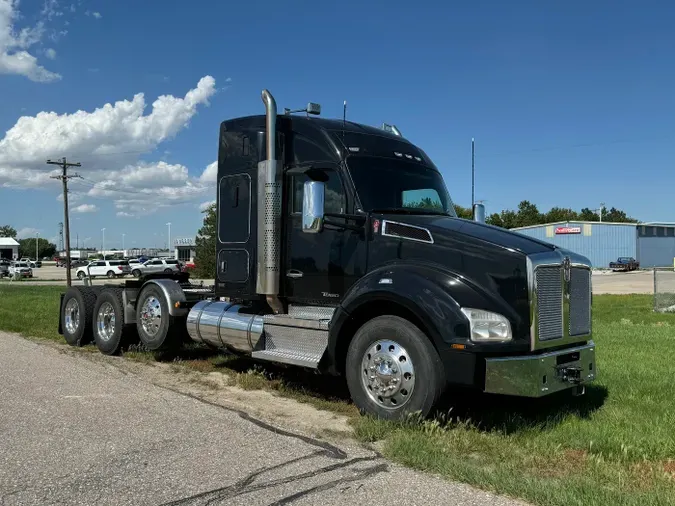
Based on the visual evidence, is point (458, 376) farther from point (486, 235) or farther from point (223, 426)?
point (223, 426)

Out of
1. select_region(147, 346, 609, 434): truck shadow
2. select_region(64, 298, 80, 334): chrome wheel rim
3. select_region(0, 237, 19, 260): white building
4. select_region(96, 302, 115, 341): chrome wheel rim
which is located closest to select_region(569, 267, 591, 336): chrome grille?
select_region(147, 346, 609, 434): truck shadow

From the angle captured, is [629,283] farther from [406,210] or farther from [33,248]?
[33,248]

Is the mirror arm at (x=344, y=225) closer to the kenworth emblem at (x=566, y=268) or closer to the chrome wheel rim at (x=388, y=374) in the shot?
the chrome wheel rim at (x=388, y=374)

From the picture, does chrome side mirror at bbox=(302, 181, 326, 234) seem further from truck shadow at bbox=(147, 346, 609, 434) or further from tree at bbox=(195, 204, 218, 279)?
tree at bbox=(195, 204, 218, 279)

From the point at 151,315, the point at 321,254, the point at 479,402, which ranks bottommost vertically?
the point at 479,402

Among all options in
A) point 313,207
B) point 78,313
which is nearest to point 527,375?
point 313,207

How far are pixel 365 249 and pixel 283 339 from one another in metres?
1.43

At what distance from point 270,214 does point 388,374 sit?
247 cm

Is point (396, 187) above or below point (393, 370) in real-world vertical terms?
above

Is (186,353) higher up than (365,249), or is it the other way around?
(365,249)

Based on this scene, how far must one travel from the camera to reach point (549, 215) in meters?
98.9

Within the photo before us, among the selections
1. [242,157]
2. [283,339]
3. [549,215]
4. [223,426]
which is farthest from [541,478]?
[549,215]

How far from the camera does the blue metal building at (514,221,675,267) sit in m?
69.4

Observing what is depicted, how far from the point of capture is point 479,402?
6.59m
